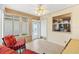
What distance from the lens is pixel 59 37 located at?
3270mm

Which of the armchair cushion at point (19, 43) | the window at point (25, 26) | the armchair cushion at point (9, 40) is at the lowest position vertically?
the armchair cushion at point (19, 43)

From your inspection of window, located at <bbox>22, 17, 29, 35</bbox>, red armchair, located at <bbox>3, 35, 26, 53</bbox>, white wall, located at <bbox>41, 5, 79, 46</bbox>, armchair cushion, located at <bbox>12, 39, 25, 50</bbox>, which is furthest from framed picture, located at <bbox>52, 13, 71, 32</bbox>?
red armchair, located at <bbox>3, 35, 26, 53</bbox>

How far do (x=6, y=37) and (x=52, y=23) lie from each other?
1841 mm

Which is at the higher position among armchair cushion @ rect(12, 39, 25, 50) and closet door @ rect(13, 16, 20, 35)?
closet door @ rect(13, 16, 20, 35)

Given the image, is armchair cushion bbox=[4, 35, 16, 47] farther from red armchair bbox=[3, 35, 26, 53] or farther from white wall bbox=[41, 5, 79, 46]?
white wall bbox=[41, 5, 79, 46]

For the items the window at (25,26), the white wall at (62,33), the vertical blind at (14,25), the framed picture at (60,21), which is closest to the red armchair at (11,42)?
the vertical blind at (14,25)

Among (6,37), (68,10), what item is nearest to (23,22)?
(6,37)

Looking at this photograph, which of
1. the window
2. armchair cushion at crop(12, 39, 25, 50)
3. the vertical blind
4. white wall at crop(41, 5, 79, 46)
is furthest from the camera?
white wall at crop(41, 5, 79, 46)

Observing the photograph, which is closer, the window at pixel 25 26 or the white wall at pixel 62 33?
the window at pixel 25 26

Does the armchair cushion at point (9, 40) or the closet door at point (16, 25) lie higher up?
the closet door at point (16, 25)

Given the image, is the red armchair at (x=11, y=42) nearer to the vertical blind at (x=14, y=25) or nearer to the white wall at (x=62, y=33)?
the vertical blind at (x=14, y=25)

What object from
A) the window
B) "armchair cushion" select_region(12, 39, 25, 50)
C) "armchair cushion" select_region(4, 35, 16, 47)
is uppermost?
the window

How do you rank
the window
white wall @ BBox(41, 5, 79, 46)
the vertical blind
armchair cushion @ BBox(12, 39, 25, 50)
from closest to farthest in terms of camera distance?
the vertical blind → armchair cushion @ BBox(12, 39, 25, 50) → the window → white wall @ BBox(41, 5, 79, 46)
